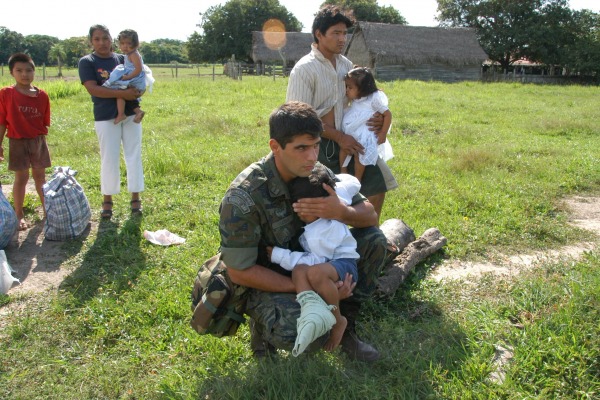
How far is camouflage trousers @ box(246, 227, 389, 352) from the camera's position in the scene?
2371 millimetres

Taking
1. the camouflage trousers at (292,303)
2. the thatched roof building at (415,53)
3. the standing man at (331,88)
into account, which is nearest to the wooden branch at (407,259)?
the standing man at (331,88)

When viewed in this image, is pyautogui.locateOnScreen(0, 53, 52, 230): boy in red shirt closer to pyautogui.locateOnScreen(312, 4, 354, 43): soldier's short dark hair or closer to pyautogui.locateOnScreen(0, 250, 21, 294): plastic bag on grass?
pyautogui.locateOnScreen(0, 250, 21, 294): plastic bag on grass

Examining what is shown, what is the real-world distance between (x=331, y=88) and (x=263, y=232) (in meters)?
1.51

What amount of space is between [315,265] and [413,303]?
1.30m

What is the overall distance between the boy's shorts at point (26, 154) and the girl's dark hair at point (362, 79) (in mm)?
3112

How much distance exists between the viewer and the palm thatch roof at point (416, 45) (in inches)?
1199

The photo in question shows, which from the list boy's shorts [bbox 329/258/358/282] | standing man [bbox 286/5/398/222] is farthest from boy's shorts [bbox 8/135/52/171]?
boy's shorts [bbox 329/258/358/282]

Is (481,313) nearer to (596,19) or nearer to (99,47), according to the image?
(99,47)

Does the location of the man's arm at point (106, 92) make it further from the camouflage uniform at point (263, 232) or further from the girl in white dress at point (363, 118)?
the camouflage uniform at point (263, 232)

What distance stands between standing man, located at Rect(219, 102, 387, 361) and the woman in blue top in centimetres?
279

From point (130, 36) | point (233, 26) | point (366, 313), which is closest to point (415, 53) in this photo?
point (233, 26)

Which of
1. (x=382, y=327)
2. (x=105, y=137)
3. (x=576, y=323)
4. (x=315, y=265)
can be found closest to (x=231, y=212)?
(x=315, y=265)

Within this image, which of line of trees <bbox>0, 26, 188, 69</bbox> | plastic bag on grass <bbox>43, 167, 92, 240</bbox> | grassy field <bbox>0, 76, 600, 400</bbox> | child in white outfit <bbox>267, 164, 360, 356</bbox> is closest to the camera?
child in white outfit <bbox>267, 164, 360, 356</bbox>

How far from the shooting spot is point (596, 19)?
125 feet
